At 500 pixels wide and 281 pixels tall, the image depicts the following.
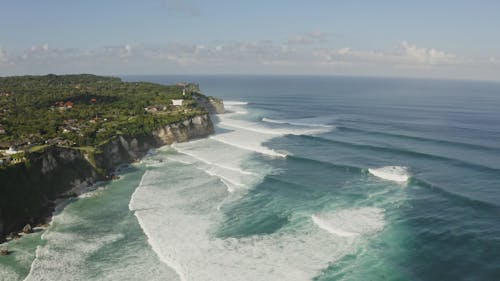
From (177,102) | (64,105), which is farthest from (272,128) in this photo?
(64,105)

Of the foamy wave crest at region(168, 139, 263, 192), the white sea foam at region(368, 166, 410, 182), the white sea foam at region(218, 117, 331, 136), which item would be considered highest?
the white sea foam at region(218, 117, 331, 136)

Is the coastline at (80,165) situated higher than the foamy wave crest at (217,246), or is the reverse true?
the coastline at (80,165)

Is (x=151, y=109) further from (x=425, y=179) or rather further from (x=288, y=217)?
(x=425, y=179)

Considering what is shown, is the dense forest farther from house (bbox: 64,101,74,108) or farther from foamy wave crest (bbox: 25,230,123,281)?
foamy wave crest (bbox: 25,230,123,281)

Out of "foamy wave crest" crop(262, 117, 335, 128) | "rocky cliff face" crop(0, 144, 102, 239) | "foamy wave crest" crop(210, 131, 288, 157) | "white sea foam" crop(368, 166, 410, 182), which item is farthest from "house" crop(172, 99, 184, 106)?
"white sea foam" crop(368, 166, 410, 182)

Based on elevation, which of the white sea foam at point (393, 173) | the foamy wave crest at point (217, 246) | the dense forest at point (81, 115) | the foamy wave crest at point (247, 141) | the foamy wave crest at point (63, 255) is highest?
the dense forest at point (81, 115)

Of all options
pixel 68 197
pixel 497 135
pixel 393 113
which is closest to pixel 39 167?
pixel 68 197

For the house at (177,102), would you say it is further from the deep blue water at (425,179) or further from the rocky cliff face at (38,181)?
the rocky cliff face at (38,181)

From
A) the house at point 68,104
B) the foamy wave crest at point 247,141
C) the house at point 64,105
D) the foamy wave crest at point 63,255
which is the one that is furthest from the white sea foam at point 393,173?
the house at point 68,104
